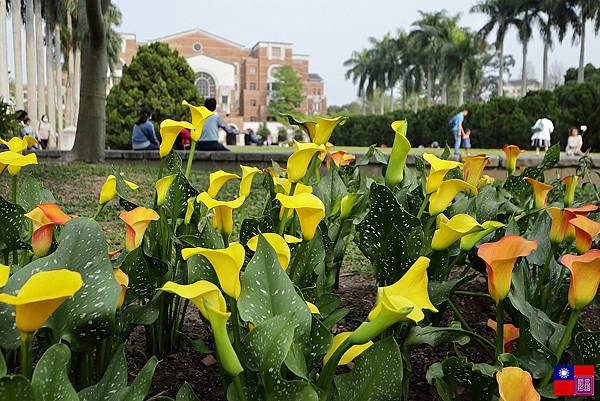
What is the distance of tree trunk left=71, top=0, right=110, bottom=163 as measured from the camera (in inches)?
227

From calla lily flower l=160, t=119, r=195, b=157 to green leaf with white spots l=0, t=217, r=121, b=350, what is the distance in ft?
1.18

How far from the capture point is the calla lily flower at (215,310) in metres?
0.64

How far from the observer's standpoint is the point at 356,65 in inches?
2036

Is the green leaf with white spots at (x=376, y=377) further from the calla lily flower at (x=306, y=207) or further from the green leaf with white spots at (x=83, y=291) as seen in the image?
the green leaf with white spots at (x=83, y=291)

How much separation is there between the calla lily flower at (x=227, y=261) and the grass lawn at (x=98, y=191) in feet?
6.61

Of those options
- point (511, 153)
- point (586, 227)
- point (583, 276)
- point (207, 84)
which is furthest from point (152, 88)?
point (207, 84)

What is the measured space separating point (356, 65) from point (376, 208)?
52684 millimetres

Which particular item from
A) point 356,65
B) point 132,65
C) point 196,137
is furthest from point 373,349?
point 356,65

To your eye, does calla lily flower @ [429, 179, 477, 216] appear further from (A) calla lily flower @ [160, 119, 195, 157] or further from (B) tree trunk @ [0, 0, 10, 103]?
(B) tree trunk @ [0, 0, 10, 103]

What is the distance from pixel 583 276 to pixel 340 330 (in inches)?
32.8

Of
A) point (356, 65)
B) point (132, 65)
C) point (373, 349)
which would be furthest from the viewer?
point (356, 65)

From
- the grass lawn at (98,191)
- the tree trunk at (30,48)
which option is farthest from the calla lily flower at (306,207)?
the tree trunk at (30,48)

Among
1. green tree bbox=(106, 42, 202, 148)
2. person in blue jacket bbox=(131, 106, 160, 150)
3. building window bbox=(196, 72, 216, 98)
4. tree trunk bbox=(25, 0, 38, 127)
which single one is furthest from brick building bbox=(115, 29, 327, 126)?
person in blue jacket bbox=(131, 106, 160, 150)

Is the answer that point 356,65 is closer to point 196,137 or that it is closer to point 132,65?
point 132,65
